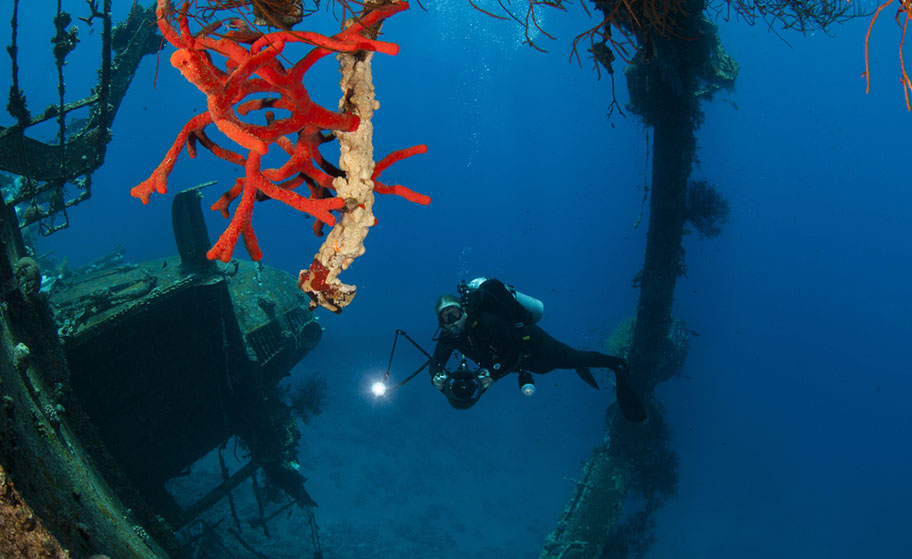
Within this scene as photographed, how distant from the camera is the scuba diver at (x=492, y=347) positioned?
565cm

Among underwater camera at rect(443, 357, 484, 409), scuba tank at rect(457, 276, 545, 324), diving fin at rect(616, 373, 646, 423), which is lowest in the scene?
underwater camera at rect(443, 357, 484, 409)

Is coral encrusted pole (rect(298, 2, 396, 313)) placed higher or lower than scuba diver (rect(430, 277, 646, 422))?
higher

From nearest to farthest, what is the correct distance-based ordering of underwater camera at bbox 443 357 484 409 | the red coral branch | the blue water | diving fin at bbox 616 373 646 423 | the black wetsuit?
the red coral branch
underwater camera at bbox 443 357 484 409
the black wetsuit
diving fin at bbox 616 373 646 423
the blue water

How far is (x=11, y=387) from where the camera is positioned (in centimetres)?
173

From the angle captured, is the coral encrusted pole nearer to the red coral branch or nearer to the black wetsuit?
the red coral branch

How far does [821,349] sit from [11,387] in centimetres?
5927

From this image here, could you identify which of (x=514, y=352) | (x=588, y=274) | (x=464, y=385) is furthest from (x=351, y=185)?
(x=588, y=274)

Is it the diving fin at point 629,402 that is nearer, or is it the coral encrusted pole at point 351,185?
the coral encrusted pole at point 351,185

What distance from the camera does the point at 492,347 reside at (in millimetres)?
5867

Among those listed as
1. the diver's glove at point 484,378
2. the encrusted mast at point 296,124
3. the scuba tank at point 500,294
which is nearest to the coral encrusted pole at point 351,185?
the encrusted mast at point 296,124

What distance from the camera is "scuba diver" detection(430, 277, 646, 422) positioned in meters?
5.65

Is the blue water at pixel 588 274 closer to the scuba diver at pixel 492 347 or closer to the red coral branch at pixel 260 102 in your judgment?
the scuba diver at pixel 492 347

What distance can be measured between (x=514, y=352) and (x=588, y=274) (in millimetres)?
63824

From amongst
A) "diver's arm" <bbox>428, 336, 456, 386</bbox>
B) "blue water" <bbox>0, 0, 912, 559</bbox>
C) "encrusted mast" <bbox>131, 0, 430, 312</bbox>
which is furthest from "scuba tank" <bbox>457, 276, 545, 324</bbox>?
"blue water" <bbox>0, 0, 912, 559</bbox>
